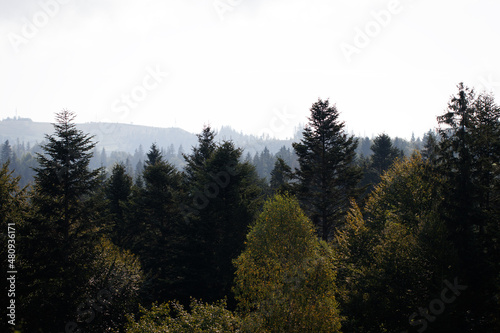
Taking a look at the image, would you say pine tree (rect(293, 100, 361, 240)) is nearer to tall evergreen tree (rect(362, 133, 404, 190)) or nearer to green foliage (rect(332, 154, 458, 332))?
green foliage (rect(332, 154, 458, 332))

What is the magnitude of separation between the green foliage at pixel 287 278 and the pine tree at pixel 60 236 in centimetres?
1025

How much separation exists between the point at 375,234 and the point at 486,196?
7.37 m

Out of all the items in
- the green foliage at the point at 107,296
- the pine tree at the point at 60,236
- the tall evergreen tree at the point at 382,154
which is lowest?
the green foliage at the point at 107,296

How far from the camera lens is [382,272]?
52.6ft

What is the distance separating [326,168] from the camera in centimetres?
2566

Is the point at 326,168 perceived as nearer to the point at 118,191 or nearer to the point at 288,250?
the point at 288,250

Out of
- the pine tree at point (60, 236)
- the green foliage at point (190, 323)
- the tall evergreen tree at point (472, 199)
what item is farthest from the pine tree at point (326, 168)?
the pine tree at point (60, 236)

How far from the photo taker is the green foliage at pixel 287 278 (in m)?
13.7

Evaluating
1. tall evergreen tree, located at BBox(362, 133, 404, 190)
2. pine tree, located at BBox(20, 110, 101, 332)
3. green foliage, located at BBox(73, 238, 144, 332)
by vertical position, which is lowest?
green foliage, located at BBox(73, 238, 144, 332)

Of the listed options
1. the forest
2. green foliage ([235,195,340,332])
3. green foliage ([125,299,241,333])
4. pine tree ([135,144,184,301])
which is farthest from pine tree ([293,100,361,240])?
green foliage ([125,299,241,333])

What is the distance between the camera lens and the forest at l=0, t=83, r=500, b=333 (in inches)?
555

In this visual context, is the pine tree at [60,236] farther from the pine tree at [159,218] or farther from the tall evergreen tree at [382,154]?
→ the tall evergreen tree at [382,154]

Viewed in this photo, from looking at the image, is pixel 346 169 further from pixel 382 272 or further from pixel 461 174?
pixel 382 272

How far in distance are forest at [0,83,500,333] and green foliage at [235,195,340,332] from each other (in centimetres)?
8
